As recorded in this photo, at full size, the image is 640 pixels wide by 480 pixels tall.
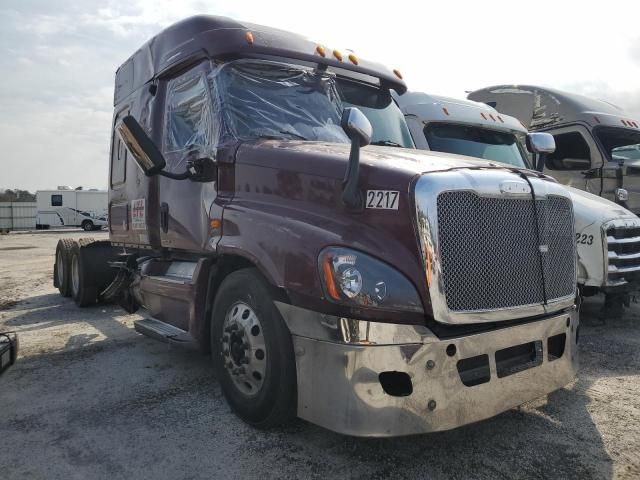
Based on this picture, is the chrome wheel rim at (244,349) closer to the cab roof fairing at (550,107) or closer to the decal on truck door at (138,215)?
the decal on truck door at (138,215)

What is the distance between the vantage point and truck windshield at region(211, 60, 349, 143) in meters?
4.04

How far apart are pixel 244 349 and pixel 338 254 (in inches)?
40.7

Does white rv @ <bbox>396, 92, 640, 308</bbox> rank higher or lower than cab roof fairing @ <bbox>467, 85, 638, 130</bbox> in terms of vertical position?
lower

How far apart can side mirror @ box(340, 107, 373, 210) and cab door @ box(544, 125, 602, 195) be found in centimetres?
621

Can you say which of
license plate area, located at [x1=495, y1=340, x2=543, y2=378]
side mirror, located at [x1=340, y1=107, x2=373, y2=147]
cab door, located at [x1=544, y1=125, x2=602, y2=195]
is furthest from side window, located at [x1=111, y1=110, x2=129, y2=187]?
cab door, located at [x1=544, y1=125, x2=602, y2=195]

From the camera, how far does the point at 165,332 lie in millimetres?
4523

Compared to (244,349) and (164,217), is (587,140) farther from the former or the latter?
(244,349)

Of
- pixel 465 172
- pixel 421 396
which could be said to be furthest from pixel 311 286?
pixel 465 172

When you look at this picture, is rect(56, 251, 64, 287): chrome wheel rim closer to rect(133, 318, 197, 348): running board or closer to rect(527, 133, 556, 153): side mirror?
rect(133, 318, 197, 348): running board

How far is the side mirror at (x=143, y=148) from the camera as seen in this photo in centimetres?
410

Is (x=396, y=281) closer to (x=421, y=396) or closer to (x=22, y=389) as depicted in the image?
(x=421, y=396)

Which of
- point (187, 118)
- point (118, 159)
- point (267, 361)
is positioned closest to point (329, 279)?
point (267, 361)

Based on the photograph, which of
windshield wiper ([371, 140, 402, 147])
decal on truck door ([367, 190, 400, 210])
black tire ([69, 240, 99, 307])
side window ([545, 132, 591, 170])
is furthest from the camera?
side window ([545, 132, 591, 170])

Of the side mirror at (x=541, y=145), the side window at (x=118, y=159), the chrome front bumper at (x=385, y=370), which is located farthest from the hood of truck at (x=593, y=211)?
the side window at (x=118, y=159)
